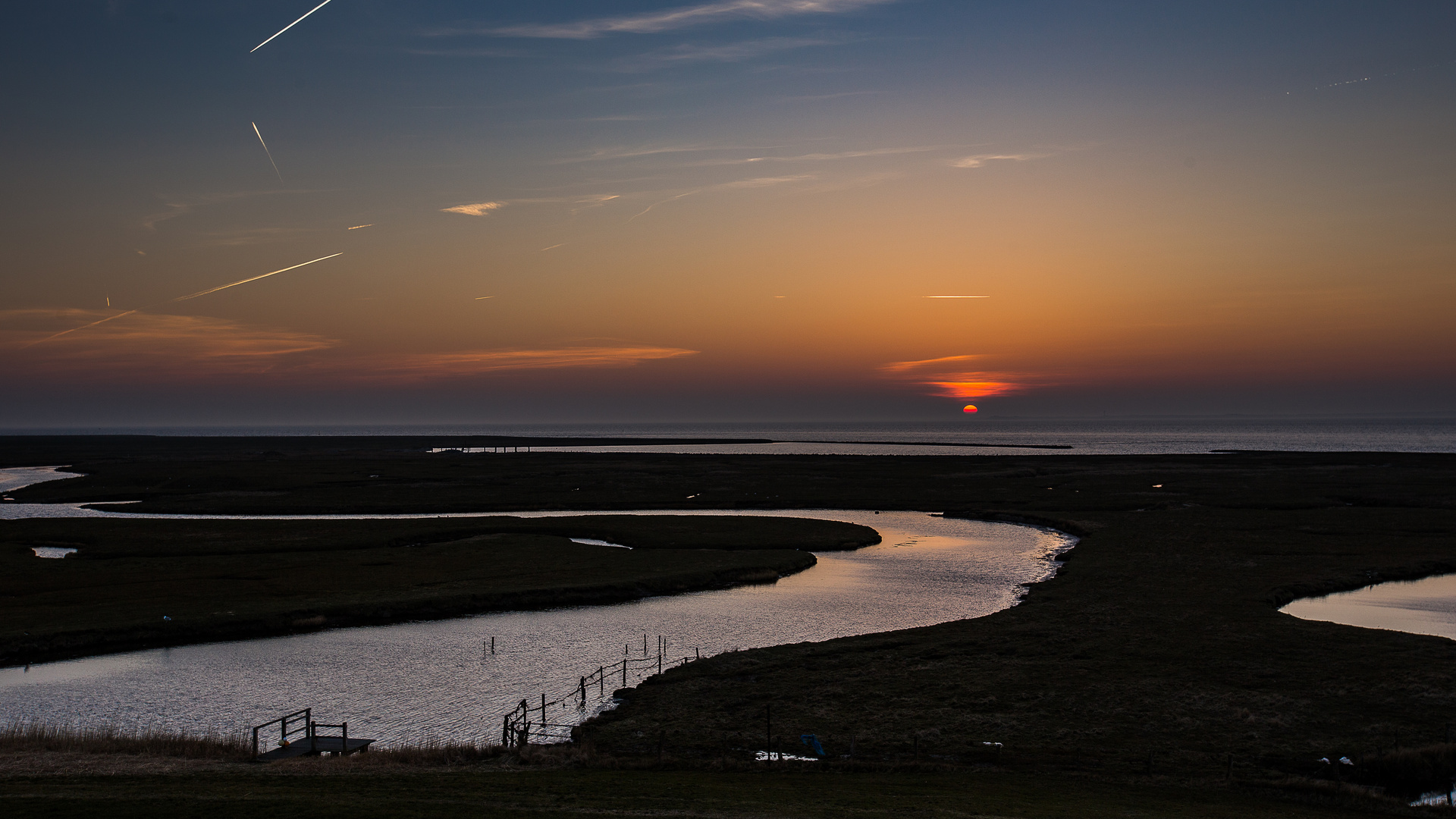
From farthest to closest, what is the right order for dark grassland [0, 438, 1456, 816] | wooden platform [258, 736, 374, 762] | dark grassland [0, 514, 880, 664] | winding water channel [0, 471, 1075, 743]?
1. dark grassland [0, 514, 880, 664]
2. winding water channel [0, 471, 1075, 743]
3. wooden platform [258, 736, 374, 762]
4. dark grassland [0, 438, 1456, 816]

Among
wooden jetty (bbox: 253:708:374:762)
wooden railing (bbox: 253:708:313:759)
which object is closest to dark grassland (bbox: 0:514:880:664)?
wooden railing (bbox: 253:708:313:759)

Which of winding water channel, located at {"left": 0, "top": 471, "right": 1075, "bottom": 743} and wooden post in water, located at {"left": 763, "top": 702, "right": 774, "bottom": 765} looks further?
winding water channel, located at {"left": 0, "top": 471, "right": 1075, "bottom": 743}

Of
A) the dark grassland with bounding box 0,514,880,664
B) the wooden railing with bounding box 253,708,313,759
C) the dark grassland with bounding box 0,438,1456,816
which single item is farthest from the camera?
the dark grassland with bounding box 0,514,880,664

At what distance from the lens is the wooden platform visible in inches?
989

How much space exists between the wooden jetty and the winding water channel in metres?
1.50

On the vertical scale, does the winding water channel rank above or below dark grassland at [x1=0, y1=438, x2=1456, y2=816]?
below

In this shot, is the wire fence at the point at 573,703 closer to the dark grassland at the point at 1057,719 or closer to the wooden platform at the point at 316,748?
the dark grassland at the point at 1057,719

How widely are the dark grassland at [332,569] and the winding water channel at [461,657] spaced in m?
2.15

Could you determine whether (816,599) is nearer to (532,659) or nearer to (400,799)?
(532,659)

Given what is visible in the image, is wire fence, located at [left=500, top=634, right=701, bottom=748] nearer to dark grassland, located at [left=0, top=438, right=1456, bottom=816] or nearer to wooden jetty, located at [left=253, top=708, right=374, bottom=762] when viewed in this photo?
dark grassland, located at [left=0, top=438, right=1456, bottom=816]

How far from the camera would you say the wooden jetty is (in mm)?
25156

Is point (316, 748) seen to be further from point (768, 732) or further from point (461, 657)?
point (768, 732)

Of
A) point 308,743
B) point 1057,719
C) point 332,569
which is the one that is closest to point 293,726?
point 308,743

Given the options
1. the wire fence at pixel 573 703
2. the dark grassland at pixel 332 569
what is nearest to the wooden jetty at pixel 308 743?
the wire fence at pixel 573 703
